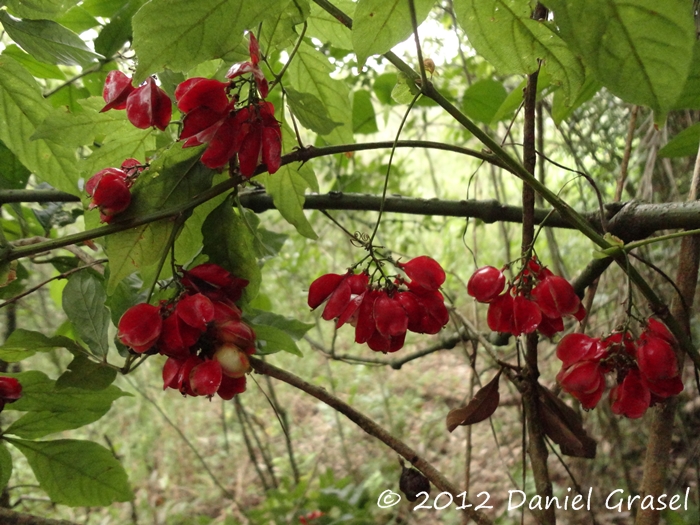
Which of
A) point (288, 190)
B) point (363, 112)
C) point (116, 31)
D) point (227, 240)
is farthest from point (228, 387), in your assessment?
point (363, 112)

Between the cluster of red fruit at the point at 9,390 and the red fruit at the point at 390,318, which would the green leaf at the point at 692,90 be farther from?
the cluster of red fruit at the point at 9,390

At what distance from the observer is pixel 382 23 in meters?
0.37

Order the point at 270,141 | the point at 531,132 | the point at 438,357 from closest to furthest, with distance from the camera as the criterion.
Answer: the point at 270,141 < the point at 531,132 < the point at 438,357

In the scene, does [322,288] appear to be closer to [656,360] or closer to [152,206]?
[152,206]

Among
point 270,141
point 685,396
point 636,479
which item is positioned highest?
point 270,141

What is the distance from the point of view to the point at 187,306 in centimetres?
44

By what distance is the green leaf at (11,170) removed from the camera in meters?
0.74

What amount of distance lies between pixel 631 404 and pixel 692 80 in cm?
33

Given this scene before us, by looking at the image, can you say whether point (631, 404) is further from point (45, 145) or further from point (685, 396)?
point (685, 396)

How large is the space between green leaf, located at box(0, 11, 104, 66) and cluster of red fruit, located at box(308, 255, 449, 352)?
380 millimetres

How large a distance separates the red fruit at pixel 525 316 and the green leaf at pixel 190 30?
0.37 meters

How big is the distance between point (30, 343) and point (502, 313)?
50 centimetres

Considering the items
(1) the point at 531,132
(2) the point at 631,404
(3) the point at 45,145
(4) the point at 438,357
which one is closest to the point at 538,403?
(2) the point at 631,404

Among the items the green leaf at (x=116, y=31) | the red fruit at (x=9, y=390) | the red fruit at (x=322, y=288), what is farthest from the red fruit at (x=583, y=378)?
the green leaf at (x=116, y=31)
